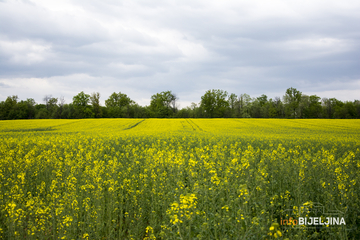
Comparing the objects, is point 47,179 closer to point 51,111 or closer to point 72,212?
point 72,212

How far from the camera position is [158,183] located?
558 centimetres

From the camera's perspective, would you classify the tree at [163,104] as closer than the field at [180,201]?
No

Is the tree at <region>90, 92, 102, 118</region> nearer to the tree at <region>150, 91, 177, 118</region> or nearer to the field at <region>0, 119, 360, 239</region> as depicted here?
the tree at <region>150, 91, 177, 118</region>

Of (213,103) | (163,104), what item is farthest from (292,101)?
(163,104)

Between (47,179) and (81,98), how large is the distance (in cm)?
8281

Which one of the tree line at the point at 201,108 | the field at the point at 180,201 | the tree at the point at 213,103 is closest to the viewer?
the field at the point at 180,201

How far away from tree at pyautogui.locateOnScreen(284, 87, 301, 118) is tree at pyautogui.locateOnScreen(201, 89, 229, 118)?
2460cm

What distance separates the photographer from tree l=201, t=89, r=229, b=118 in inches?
3442

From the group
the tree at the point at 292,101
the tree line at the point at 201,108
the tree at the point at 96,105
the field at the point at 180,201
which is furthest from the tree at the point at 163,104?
the field at the point at 180,201

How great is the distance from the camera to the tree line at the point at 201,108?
71.0 metres

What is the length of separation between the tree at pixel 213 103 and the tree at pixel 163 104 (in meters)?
15.6

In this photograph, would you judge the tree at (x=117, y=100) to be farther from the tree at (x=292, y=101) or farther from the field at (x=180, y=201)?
the field at (x=180, y=201)

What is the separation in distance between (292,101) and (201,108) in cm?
3800

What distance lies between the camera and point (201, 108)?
293 ft
